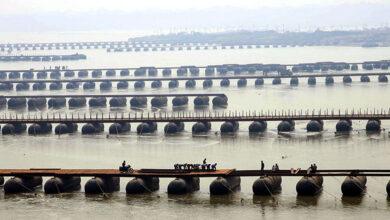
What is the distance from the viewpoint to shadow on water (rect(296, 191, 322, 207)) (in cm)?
5338

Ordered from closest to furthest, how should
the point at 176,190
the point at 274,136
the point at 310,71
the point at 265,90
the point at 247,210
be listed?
1. the point at 247,210
2. the point at 176,190
3. the point at 274,136
4. the point at 265,90
5. the point at 310,71

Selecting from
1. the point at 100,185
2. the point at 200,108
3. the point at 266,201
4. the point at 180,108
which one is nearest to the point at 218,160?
the point at 100,185

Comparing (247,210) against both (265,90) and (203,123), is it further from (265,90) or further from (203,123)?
(265,90)

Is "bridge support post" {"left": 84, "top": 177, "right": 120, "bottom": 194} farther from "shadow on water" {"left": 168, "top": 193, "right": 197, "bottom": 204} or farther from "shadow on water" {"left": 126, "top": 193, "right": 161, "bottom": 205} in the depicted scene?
"shadow on water" {"left": 168, "top": 193, "right": 197, "bottom": 204}

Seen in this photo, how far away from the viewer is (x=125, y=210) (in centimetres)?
5328

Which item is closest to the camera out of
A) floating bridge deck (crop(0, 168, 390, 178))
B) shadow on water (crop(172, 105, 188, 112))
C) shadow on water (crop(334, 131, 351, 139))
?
floating bridge deck (crop(0, 168, 390, 178))

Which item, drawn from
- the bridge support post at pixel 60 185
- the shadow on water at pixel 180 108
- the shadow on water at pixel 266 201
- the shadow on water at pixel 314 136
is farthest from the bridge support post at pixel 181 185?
the shadow on water at pixel 180 108

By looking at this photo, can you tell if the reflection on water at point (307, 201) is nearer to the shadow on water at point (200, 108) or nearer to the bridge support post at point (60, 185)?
the bridge support post at point (60, 185)

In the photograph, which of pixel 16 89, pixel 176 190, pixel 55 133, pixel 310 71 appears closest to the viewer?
pixel 176 190

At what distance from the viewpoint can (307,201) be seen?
2124 inches

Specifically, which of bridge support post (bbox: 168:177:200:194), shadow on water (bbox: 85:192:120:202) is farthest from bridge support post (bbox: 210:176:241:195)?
shadow on water (bbox: 85:192:120:202)

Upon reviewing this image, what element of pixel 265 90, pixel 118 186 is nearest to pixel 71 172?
pixel 118 186

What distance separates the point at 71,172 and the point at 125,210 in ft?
24.0

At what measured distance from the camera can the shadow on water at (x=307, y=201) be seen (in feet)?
175
